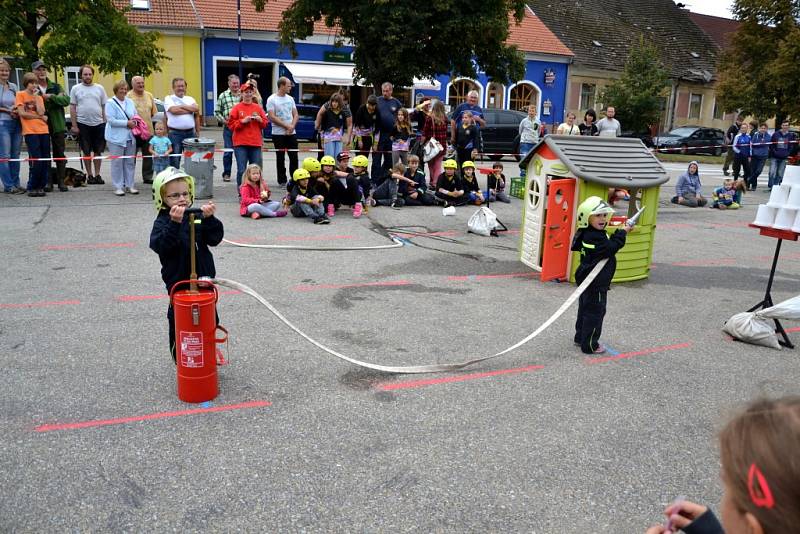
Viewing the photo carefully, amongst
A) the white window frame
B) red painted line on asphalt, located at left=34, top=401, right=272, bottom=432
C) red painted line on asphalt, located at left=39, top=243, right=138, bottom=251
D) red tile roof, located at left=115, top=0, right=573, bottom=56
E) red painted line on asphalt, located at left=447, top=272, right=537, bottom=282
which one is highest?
red tile roof, located at left=115, top=0, right=573, bottom=56

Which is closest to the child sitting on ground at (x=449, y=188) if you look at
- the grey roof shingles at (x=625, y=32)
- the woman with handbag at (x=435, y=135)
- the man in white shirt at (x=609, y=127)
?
the woman with handbag at (x=435, y=135)

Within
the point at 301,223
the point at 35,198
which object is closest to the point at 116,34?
the point at 35,198

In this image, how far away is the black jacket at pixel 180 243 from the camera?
4.64 m

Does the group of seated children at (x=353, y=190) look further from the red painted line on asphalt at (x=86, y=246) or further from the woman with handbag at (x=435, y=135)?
the red painted line on asphalt at (x=86, y=246)

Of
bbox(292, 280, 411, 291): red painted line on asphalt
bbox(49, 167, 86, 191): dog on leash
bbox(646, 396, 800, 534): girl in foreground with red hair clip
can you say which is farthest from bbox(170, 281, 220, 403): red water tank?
bbox(49, 167, 86, 191): dog on leash

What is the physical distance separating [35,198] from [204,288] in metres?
9.10

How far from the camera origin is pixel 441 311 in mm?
6926

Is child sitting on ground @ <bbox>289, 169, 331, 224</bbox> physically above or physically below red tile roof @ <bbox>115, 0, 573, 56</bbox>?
below

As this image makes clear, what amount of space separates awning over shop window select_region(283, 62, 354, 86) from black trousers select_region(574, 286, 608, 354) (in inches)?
1139

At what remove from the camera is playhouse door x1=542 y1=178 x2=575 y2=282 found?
26.4 ft

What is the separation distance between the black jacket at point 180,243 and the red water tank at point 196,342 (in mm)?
289

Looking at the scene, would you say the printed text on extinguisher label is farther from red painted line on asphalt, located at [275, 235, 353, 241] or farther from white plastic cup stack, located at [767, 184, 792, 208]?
red painted line on asphalt, located at [275, 235, 353, 241]

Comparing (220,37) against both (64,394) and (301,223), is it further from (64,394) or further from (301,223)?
(64,394)

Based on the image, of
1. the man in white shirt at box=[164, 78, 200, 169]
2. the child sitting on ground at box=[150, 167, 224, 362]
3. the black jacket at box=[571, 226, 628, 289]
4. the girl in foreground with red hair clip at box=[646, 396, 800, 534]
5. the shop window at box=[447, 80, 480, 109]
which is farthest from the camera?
the shop window at box=[447, 80, 480, 109]
